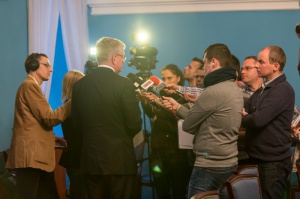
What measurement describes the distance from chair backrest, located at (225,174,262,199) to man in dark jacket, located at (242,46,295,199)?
30.2 inches

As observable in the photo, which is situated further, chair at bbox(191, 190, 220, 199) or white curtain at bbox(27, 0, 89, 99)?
white curtain at bbox(27, 0, 89, 99)

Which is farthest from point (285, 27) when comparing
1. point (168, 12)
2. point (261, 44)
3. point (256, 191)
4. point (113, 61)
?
point (256, 191)

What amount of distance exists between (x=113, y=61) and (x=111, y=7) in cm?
273

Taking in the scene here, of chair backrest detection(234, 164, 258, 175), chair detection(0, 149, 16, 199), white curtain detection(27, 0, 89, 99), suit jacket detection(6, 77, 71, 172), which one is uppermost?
white curtain detection(27, 0, 89, 99)

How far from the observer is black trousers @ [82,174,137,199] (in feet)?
9.68

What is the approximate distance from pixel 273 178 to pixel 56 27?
2.74 m

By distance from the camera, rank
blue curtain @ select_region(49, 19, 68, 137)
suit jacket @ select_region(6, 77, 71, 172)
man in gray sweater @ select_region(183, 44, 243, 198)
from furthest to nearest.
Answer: blue curtain @ select_region(49, 19, 68, 137) < suit jacket @ select_region(6, 77, 71, 172) < man in gray sweater @ select_region(183, 44, 243, 198)

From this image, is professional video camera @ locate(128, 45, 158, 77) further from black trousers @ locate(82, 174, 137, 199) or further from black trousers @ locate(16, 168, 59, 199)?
black trousers @ locate(82, 174, 137, 199)

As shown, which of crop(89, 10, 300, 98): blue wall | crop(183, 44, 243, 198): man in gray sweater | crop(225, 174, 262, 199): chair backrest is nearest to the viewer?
crop(225, 174, 262, 199): chair backrest

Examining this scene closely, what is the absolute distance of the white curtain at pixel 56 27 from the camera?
449 centimetres

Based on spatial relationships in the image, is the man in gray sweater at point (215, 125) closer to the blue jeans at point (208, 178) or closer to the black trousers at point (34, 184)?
the blue jeans at point (208, 178)

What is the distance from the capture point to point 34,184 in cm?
→ 332

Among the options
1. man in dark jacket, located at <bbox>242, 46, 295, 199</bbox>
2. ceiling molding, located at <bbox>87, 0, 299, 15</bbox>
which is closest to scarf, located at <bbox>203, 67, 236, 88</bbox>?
man in dark jacket, located at <bbox>242, 46, 295, 199</bbox>

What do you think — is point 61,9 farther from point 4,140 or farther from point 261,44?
point 261,44
